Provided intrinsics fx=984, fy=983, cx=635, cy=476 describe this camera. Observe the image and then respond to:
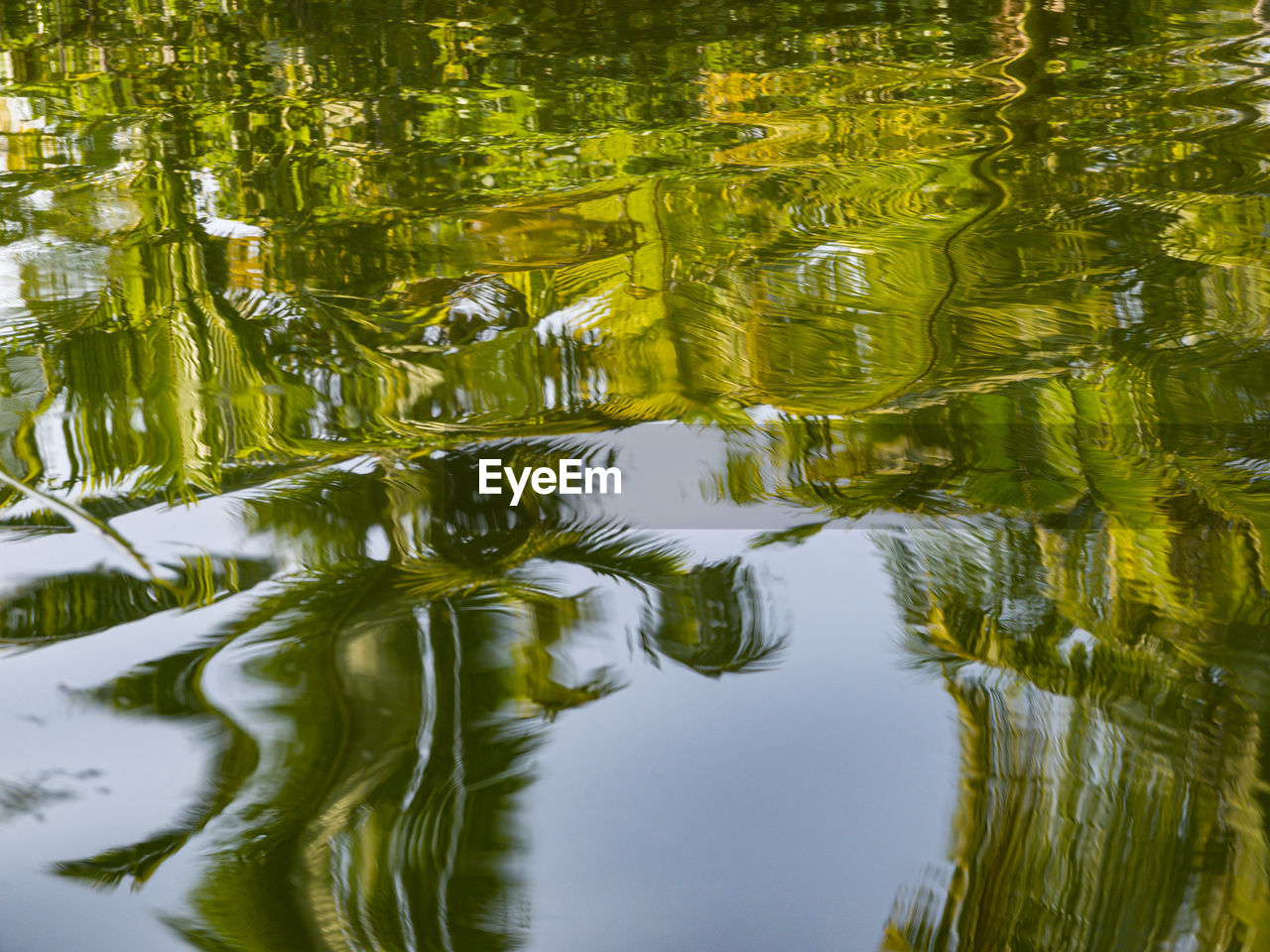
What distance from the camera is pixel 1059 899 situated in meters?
0.48

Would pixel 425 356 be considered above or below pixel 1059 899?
above

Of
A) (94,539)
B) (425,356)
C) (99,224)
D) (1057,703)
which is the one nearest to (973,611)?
(1057,703)

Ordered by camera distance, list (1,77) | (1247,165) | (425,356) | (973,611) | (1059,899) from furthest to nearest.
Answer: (1,77) < (1247,165) < (425,356) < (973,611) < (1059,899)

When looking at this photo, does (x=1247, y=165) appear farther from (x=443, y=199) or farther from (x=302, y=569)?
(x=302, y=569)

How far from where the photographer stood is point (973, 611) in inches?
Answer: 23.2

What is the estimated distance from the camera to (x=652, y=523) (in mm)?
655

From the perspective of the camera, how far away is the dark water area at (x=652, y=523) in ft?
1.62

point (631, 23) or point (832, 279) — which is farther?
point (631, 23)

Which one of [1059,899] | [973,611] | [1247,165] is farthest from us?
[1247,165]

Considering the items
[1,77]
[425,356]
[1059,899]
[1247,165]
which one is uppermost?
[1,77]

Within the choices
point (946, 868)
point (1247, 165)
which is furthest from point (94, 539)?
point (1247, 165)

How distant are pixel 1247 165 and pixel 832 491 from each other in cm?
58

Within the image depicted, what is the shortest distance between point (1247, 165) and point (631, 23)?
686mm

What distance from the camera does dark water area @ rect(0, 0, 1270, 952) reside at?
1.62ft
